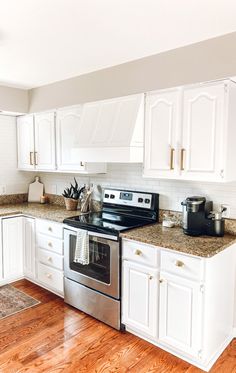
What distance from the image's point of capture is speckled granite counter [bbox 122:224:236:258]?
2.14m

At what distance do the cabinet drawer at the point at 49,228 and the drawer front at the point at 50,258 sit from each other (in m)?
0.22

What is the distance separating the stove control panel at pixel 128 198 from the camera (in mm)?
3078

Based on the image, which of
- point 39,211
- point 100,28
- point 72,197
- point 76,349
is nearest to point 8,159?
point 39,211

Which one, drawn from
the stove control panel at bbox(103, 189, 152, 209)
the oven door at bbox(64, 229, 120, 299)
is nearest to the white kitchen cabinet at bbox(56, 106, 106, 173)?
the stove control panel at bbox(103, 189, 152, 209)

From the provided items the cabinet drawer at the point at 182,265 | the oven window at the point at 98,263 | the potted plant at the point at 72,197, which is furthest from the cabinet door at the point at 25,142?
the cabinet drawer at the point at 182,265

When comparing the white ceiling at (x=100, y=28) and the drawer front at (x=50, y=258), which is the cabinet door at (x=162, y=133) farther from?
the drawer front at (x=50, y=258)

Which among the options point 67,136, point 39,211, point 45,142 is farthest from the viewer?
point 45,142

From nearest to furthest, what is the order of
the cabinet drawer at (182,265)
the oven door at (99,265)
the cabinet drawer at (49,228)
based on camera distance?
the cabinet drawer at (182,265) < the oven door at (99,265) < the cabinet drawer at (49,228)

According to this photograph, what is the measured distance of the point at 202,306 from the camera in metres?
2.13

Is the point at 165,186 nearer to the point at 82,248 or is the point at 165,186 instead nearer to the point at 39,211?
the point at 82,248

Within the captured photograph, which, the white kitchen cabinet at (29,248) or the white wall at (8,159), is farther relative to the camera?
the white wall at (8,159)

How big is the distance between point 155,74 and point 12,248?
8.45 ft

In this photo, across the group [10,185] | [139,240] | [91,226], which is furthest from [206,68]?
[10,185]

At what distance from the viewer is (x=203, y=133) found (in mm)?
2320
